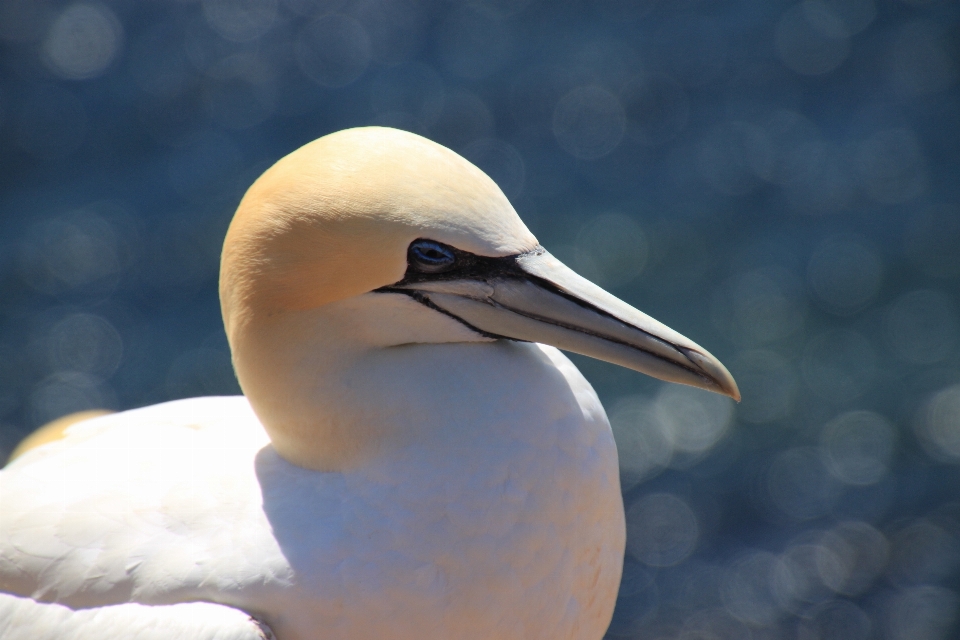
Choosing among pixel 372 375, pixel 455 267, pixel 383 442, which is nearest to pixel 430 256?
pixel 455 267

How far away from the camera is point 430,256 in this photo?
8.21 ft

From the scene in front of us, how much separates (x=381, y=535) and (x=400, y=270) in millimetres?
639

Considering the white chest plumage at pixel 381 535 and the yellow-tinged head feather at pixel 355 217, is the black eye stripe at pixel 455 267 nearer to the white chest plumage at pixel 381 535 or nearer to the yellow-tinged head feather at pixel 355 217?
the yellow-tinged head feather at pixel 355 217

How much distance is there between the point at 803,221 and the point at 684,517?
301 centimetres

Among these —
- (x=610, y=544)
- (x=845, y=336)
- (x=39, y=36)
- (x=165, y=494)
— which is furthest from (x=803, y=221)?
(x=39, y=36)

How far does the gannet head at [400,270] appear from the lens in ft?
8.00

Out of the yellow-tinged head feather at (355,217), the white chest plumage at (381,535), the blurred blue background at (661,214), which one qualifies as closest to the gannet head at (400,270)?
the yellow-tinged head feather at (355,217)

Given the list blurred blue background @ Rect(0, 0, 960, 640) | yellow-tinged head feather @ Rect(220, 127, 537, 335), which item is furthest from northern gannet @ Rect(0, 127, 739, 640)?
blurred blue background @ Rect(0, 0, 960, 640)

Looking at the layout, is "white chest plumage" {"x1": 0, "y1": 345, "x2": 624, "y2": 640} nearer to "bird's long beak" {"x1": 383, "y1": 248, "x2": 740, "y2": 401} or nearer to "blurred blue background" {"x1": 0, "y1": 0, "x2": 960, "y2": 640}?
"bird's long beak" {"x1": 383, "y1": 248, "x2": 740, "y2": 401}

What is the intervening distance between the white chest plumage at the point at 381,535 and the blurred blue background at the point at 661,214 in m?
3.68

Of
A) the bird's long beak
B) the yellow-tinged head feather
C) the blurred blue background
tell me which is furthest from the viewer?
the blurred blue background

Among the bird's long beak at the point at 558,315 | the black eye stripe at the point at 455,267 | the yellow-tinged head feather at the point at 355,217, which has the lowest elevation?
the bird's long beak at the point at 558,315

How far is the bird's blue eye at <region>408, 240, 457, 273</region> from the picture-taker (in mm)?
2482

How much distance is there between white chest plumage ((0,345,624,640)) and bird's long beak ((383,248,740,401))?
0.16 metres
